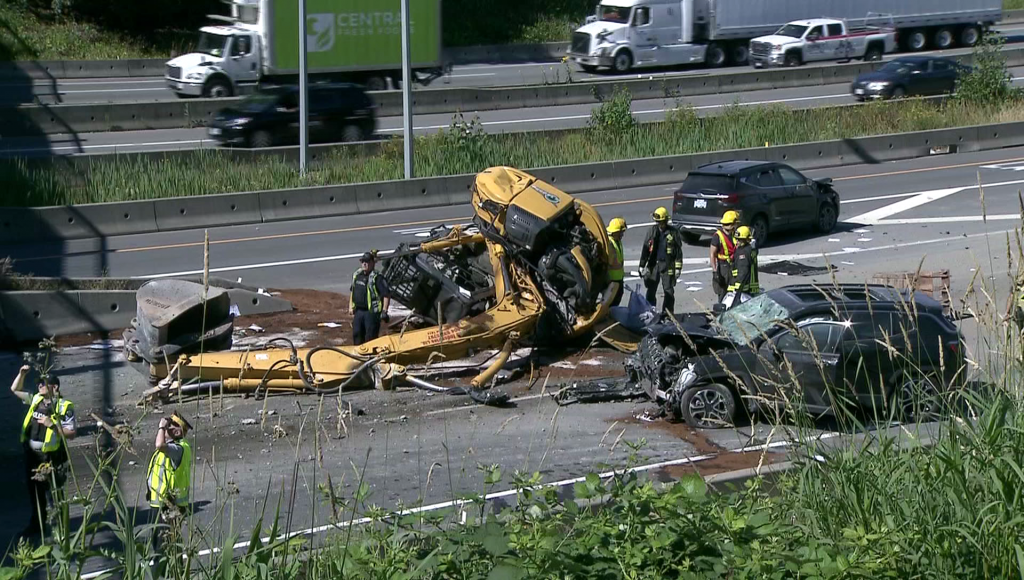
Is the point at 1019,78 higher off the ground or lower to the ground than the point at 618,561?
higher

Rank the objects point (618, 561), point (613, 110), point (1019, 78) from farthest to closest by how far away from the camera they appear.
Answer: point (1019, 78) → point (613, 110) → point (618, 561)

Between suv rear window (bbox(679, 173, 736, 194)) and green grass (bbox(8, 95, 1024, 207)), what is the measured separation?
660 cm

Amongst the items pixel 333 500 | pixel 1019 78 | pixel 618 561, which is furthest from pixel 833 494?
pixel 1019 78

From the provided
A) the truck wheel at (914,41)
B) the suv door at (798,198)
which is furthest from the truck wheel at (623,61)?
the suv door at (798,198)

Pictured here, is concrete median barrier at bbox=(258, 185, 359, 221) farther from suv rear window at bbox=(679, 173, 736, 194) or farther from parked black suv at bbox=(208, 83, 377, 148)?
suv rear window at bbox=(679, 173, 736, 194)

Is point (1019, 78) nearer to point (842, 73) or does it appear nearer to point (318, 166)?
point (842, 73)

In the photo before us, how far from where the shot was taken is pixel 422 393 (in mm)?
13391

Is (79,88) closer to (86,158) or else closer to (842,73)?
(86,158)

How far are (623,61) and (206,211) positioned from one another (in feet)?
84.4

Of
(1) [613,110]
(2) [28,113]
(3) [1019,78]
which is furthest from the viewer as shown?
(3) [1019,78]

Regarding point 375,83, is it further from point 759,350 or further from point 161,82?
point 759,350

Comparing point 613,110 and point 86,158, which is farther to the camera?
point 613,110

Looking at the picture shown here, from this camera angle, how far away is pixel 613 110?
30219 mm

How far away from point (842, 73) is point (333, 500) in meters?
43.7
